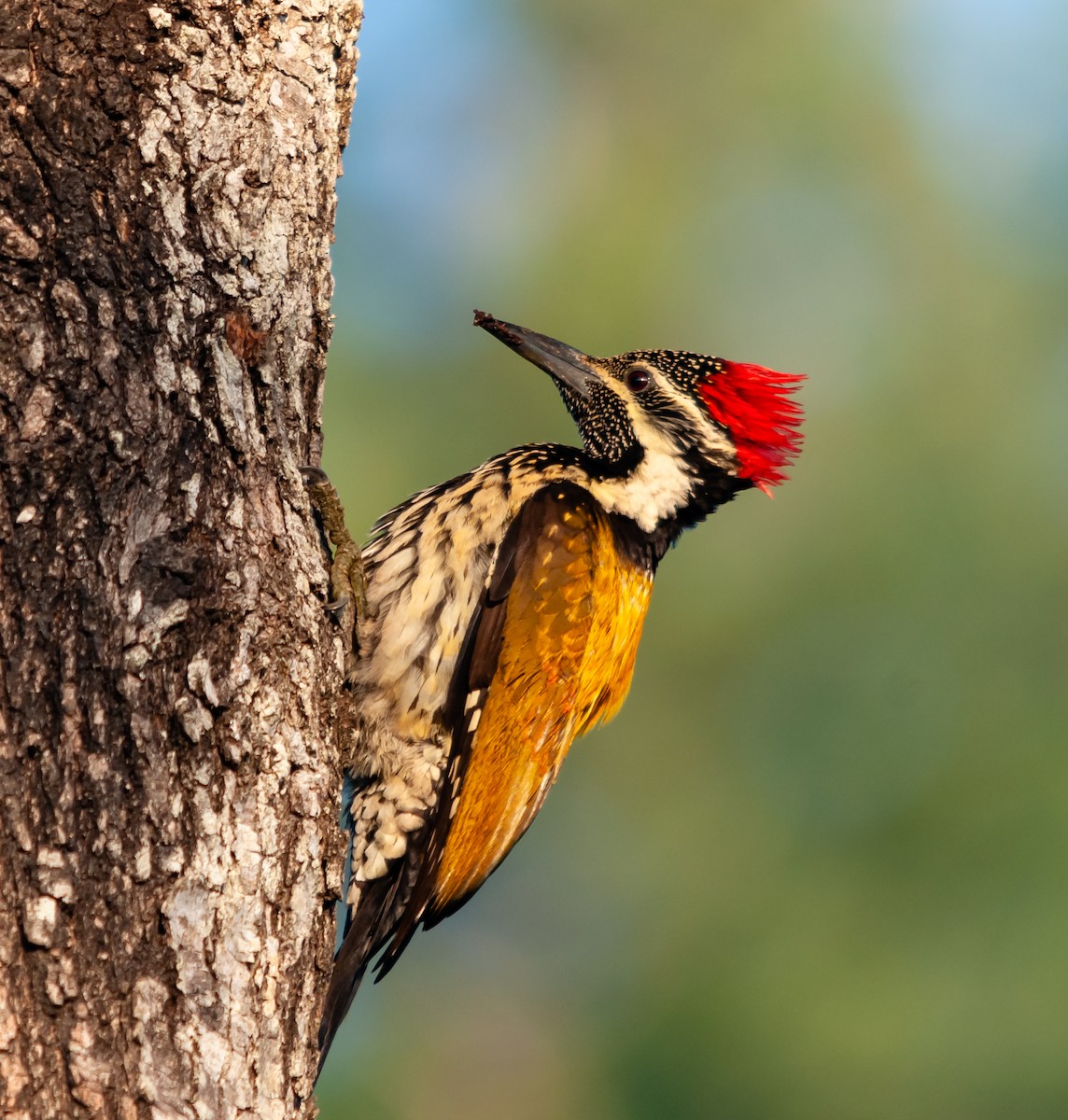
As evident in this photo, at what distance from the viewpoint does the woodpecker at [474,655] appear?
11.6ft

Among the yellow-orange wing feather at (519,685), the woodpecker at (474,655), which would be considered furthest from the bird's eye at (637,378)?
the yellow-orange wing feather at (519,685)

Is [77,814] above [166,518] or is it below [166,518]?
below

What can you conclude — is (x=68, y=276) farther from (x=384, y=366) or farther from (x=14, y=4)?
(x=384, y=366)

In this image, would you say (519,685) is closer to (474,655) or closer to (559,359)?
(474,655)

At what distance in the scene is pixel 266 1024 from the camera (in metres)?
2.19

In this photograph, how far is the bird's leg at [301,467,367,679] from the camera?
3.05 metres

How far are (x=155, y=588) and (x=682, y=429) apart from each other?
92.6 inches

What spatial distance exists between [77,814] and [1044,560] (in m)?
10.3

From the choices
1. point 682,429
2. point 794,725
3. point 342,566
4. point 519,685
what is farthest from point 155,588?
point 794,725

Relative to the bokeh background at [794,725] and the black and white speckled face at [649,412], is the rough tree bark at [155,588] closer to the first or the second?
the black and white speckled face at [649,412]

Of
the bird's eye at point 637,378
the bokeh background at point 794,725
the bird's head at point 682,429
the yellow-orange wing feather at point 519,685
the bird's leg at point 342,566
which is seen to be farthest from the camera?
the bokeh background at point 794,725

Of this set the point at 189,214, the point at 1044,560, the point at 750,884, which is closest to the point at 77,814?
the point at 189,214

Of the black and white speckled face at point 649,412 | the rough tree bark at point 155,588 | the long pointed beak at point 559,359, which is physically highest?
the long pointed beak at point 559,359

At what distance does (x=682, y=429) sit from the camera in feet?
14.0
